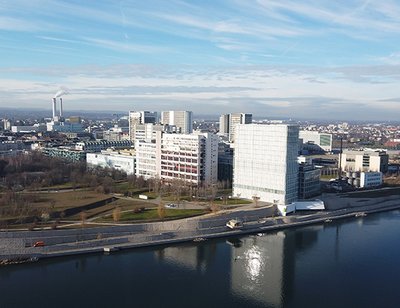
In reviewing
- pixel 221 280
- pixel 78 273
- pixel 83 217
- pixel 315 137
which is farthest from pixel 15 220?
pixel 315 137

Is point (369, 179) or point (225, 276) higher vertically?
point (369, 179)

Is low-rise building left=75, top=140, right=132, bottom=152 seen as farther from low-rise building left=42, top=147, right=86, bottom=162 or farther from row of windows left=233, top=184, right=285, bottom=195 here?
row of windows left=233, top=184, right=285, bottom=195

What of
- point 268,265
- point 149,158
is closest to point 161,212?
point 268,265

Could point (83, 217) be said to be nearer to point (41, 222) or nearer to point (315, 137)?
point (41, 222)

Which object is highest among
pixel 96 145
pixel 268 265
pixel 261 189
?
pixel 96 145

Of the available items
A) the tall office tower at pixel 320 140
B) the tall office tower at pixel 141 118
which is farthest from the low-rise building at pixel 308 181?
the tall office tower at pixel 141 118

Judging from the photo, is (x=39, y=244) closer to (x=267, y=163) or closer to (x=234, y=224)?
(x=234, y=224)

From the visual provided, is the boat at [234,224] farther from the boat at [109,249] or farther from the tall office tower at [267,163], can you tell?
the boat at [109,249]
